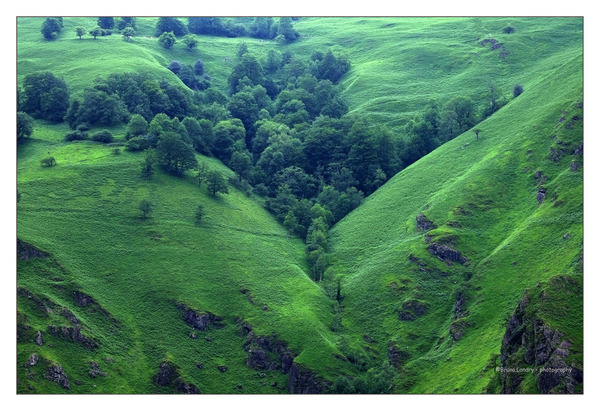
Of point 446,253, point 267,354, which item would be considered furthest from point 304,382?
point 446,253

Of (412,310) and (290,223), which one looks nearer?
(412,310)

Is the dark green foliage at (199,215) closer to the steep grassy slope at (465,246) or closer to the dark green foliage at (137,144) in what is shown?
the dark green foliage at (137,144)

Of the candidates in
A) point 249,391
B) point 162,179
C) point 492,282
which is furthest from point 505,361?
point 162,179

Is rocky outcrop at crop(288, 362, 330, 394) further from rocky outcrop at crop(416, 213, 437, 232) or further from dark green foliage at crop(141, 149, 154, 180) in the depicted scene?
dark green foliage at crop(141, 149, 154, 180)

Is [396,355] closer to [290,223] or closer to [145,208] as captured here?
[290,223]

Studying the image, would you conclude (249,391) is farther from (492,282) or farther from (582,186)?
(582,186)

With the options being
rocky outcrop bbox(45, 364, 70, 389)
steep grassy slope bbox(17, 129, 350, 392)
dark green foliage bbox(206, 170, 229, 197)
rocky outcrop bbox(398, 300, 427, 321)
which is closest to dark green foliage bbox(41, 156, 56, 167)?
steep grassy slope bbox(17, 129, 350, 392)
